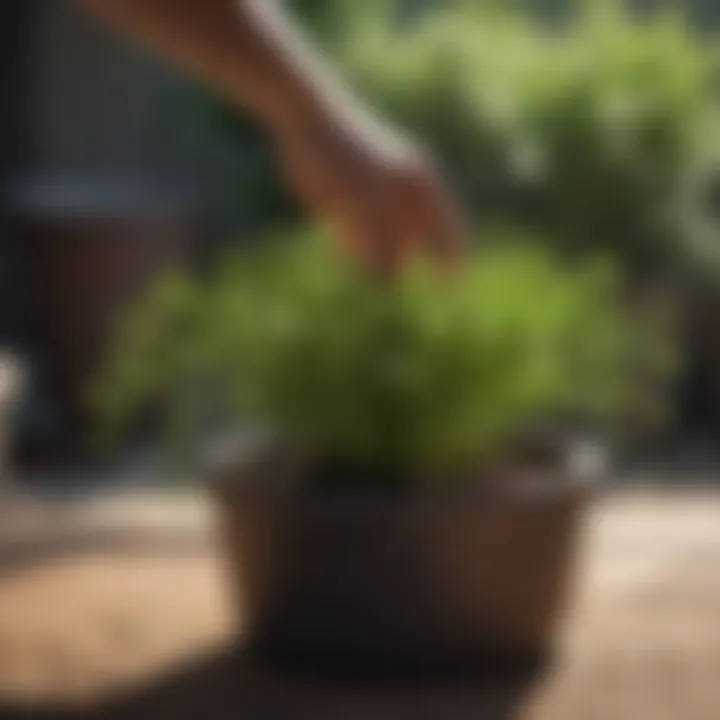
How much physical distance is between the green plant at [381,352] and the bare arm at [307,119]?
2cm

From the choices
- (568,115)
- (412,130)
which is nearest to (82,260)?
(412,130)

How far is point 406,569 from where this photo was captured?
0.56 metres

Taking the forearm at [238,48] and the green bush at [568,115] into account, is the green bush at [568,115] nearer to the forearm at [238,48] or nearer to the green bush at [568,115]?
the green bush at [568,115]

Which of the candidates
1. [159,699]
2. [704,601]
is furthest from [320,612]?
[704,601]

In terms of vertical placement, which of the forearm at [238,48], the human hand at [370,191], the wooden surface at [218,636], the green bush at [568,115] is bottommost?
the wooden surface at [218,636]

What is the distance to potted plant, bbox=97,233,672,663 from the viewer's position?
1.84 ft

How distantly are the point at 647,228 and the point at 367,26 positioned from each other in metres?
0.29

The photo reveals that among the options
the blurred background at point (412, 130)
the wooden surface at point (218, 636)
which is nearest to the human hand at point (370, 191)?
the wooden surface at point (218, 636)

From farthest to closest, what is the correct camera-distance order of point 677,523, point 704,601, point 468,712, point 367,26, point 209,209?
point 209,209, point 367,26, point 677,523, point 704,601, point 468,712

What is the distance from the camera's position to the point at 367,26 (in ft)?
4.50

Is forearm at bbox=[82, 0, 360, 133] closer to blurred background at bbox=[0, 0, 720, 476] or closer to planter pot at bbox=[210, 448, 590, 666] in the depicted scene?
planter pot at bbox=[210, 448, 590, 666]

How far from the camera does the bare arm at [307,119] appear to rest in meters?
0.60

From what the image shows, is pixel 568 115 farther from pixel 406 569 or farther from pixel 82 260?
pixel 82 260

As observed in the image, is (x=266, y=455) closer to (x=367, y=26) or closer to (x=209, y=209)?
(x=367, y=26)
